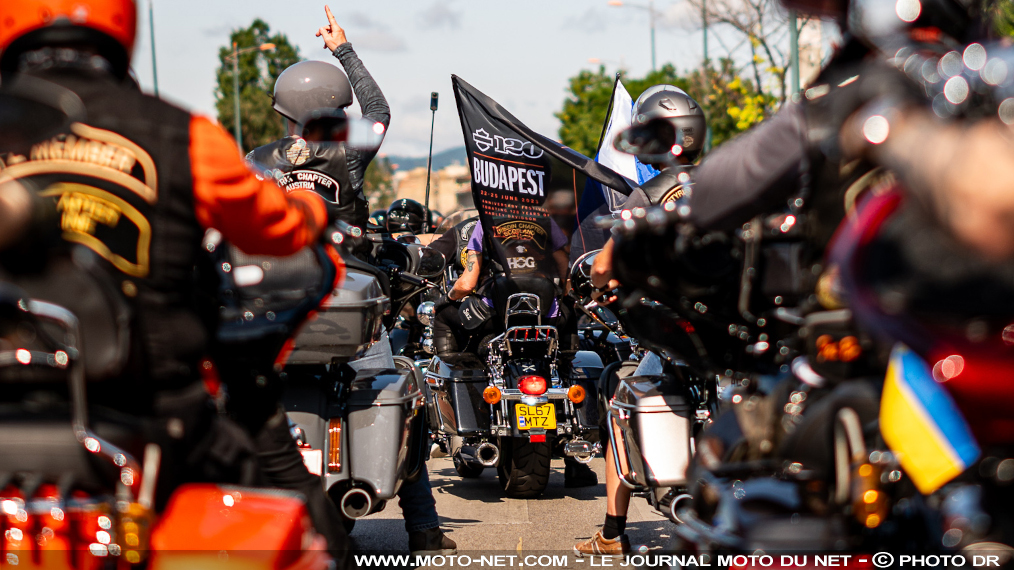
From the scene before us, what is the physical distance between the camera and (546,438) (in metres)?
6.77

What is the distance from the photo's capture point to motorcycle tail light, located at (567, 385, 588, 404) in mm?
6836

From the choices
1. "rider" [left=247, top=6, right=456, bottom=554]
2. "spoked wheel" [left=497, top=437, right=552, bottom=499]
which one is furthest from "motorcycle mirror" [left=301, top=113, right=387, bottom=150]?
"spoked wheel" [left=497, top=437, right=552, bottom=499]

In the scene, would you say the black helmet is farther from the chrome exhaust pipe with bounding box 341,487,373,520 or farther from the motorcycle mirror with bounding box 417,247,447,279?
the chrome exhaust pipe with bounding box 341,487,373,520

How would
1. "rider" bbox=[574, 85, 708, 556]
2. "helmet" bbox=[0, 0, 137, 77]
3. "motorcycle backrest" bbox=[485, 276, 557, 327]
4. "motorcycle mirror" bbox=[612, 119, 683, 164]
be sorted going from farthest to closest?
"motorcycle backrest" bbox=[485, 276, 557, 327] → "rider" bbox=[574, 85, 708, 556] → "motorcycle mirror" bbox=[612, 119, 683, 164] → "helmet" bbox=[0, 0, 137, 77]

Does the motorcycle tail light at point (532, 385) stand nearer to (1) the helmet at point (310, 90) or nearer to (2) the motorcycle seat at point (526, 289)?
(2) the motorcycle seat at point (526, 289)

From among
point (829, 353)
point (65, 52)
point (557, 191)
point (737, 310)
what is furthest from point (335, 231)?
point (557, 191)

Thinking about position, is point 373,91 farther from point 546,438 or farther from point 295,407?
point 546,438

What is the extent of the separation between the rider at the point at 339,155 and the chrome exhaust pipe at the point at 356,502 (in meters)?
0.56

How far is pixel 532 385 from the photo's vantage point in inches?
268

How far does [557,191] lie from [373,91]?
1.49 meters

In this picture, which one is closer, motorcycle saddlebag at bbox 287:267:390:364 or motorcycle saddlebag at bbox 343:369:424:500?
motorcycle saddlebag at bbox 287:267:390:364

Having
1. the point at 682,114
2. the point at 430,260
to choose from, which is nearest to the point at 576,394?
the point at 430,260

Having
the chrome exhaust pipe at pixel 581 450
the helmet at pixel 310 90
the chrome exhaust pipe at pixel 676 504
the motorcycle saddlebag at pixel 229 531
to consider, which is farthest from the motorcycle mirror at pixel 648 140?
the chrome exhaust pipe at pixel 581 450

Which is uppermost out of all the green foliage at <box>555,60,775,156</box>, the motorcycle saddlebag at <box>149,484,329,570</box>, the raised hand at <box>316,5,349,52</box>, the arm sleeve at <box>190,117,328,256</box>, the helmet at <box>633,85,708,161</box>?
the green foliage at <box>555,60,775,156</box>
